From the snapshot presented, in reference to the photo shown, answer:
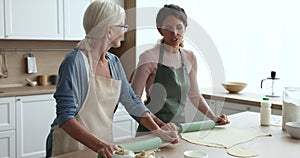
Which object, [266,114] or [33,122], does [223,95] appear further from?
[33,122]

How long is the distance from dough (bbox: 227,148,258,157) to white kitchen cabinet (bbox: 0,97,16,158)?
6.82ft

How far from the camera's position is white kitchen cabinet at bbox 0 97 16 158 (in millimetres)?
2820

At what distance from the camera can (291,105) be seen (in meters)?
1.77

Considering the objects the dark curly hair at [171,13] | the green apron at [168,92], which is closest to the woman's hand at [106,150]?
the green apron at [168,92]

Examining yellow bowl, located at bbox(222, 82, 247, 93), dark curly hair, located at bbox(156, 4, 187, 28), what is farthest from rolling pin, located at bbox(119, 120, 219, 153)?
yellow bowl, located at bbox(222, 82, 247, 93)

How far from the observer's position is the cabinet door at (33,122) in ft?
9.60

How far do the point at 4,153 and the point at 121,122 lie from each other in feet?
3.72

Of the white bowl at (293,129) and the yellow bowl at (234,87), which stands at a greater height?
the yellow bowl at (234,87)

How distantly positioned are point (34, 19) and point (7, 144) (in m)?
1.14

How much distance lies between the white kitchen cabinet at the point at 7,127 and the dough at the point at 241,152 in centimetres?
208

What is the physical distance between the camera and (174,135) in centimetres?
142

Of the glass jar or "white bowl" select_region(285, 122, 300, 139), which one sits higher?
the glass jar

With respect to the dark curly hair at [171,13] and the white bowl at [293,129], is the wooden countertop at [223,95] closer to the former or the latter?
the white bowl at [293,129]

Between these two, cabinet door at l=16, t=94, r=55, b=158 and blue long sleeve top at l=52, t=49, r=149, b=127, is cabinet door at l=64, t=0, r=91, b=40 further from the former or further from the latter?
blue long sleeve top at l=52, t=49, r=149, b=127
